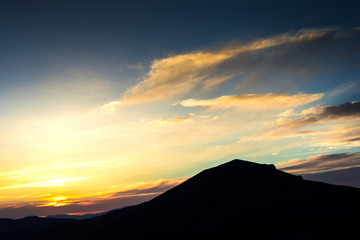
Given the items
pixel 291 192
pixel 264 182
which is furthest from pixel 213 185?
pixel 291 192

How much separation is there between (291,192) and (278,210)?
637 inches

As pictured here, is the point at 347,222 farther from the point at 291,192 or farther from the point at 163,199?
the point at 163,199

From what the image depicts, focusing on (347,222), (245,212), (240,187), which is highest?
(240,187)

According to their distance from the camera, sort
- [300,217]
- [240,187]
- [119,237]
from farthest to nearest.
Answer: [240,187]
[119,237]
[300,217]

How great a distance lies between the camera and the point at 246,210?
62.1m

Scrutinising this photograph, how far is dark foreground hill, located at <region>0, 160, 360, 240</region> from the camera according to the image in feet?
166

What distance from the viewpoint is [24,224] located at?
18075 centimetres

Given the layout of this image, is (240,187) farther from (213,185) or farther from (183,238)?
(183,238)

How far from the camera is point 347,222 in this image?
169ft

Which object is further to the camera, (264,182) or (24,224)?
(24,224)

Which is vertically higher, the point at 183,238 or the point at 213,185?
the point at 213,185

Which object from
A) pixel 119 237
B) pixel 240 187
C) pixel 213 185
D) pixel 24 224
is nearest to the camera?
pixel 119 237

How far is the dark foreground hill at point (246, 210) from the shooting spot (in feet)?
166

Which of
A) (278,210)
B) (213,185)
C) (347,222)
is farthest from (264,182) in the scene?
(347,222)
